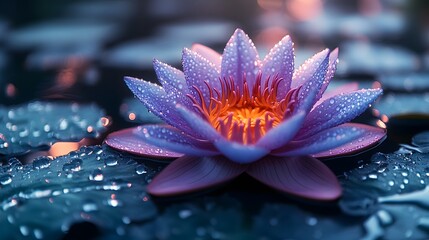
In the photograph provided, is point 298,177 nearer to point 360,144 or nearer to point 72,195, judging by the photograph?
point 360,144

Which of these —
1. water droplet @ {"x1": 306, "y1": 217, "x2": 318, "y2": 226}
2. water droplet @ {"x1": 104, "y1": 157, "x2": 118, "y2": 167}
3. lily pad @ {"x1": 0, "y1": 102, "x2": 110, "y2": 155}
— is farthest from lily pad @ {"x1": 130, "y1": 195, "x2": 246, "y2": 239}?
lily pad @ {"x1": 0, "y1": 102, "x2": 110, "y2": 155}

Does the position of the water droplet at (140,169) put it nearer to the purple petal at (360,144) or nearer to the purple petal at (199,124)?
the purple petal at (199,124)

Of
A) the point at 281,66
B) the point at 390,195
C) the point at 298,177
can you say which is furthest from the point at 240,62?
the point at 390,195

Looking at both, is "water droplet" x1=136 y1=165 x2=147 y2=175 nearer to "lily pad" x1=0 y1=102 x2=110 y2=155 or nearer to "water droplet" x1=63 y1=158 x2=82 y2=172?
"water droplet" x1=63 y1=158 x2=82 y2=172

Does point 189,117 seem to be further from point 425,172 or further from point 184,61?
point 425,172

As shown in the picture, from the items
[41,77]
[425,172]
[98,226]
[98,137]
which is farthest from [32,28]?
[425,172]

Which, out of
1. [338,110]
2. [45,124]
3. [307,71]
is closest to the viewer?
[338,110]
